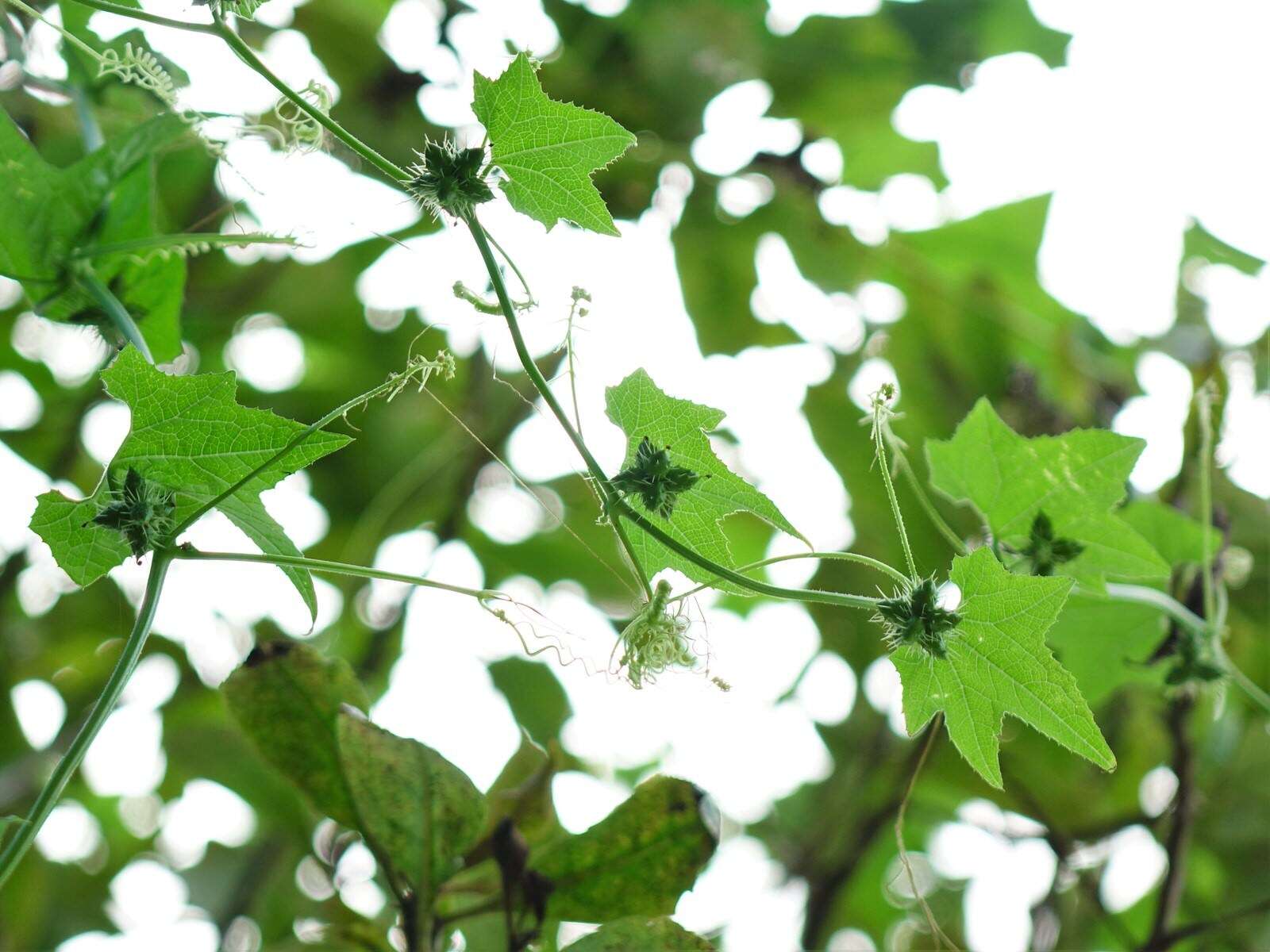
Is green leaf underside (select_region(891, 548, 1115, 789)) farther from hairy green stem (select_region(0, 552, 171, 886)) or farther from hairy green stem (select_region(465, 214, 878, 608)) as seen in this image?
hairy green stem (select_region(0, 552, 171, 886))

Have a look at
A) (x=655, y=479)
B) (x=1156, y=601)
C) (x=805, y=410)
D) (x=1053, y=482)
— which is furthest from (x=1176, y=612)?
(x=805, y=410)

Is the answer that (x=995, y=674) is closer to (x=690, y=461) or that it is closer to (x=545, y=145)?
A: (x=690, y=461)

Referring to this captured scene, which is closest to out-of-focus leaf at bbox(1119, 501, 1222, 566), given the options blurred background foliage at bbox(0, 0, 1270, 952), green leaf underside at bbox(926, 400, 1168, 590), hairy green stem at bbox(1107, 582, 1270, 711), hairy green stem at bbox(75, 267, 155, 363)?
hairy green stem at bbox(1107, 582, 1270, 711)

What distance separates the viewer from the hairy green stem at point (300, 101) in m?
0.46

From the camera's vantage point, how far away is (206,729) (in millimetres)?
993

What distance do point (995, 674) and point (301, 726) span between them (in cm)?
38

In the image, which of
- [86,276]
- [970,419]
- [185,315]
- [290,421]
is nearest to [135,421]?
[290,421]

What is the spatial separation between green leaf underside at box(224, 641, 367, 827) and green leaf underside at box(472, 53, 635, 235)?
30 centimetres

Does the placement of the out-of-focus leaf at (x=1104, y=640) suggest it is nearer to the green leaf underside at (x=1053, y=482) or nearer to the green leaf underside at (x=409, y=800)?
the green leaf underside at (x=1053, y=482)

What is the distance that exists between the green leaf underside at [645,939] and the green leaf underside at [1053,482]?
0.27 metres

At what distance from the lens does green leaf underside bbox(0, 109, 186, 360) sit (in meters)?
0.59

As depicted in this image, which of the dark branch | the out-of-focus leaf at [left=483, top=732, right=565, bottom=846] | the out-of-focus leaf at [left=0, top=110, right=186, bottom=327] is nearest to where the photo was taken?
the out-of-focus leaf at [left=0, top=110, right=186, bottom=327]

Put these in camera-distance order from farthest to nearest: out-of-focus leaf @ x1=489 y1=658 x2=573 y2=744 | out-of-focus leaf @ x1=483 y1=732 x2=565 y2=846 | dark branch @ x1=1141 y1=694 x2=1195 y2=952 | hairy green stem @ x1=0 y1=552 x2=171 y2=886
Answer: out-of-focus leaf @ x1=489 y1=658 x2=573 y2=744
dark branch @ x1=1141 y1=694 x2=1195 y2=952
out-of-focus leaf @ x1=483 y1=732 x2=565 y2=846
hairy green stem @ x1=0 y1=552 x2=171 y2=886

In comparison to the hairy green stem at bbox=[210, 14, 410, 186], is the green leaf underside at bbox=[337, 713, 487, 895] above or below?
below
